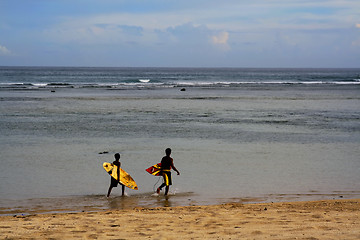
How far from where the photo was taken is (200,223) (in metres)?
7.28

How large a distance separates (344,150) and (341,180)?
4.24 m

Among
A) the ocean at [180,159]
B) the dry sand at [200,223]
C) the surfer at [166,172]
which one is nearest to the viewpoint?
the dry sand at [200,223]

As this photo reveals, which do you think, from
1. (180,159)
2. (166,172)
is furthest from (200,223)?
(180,159)

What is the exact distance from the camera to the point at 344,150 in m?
15.1

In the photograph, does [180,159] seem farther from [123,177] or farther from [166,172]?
[123,177]

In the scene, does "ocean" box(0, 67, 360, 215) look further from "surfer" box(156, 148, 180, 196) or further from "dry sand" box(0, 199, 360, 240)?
"dry sand" box(0, 199, 360, 240)

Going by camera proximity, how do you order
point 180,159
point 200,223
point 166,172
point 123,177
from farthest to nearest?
1. point 180,159
2. point 166,172
3. point 123,177
4. point 200,223

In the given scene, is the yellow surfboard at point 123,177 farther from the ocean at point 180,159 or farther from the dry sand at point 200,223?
the dry sand at point 200,223

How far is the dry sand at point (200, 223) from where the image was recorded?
657cm

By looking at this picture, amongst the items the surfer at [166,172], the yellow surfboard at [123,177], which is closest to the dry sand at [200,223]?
the surfer at [166,172]

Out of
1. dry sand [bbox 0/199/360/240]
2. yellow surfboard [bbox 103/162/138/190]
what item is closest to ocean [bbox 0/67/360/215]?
yellow surfboard [bbox 103/162/138/190]

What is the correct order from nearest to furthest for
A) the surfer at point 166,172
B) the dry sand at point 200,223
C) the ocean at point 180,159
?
1. the dry sand at point 200,223
2. the ocean at point 180,159
3. the surfer at point 166,172

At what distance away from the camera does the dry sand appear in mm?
6570

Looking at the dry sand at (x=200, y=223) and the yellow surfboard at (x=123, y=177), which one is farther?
the yellow surfboard at (x=123, y=177)
